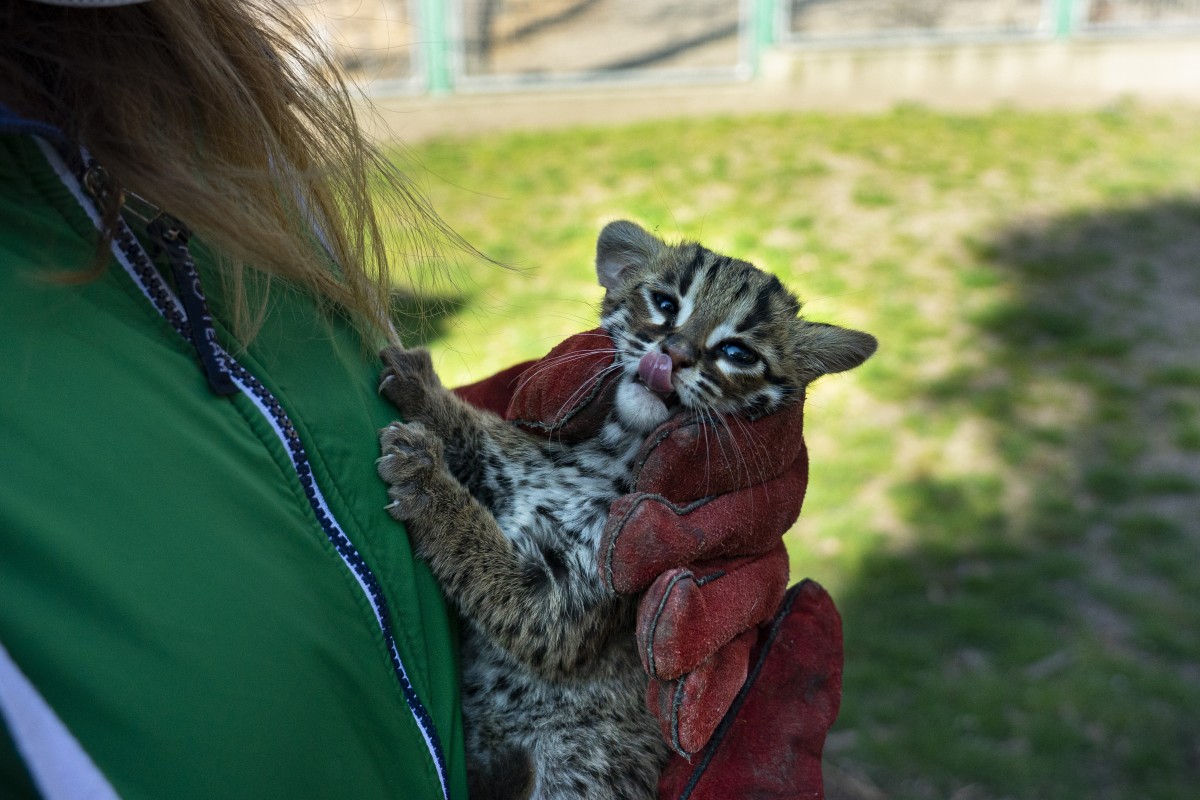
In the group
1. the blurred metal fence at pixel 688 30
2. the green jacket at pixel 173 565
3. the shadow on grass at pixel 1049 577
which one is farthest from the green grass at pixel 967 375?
the blurred metal fence at pixel 688 30

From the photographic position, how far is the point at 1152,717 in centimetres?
487

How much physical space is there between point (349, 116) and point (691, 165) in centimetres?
919

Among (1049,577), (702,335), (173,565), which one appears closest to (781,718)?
(702,335)

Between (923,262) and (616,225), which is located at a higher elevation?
(616,225)

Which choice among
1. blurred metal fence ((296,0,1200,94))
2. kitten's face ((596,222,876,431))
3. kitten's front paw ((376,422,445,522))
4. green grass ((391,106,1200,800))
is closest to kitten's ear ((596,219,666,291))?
kitten's face ((596,222,876,431))

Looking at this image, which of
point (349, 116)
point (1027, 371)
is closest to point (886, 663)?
point (1027, 371)

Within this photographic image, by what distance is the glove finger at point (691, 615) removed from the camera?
176cm

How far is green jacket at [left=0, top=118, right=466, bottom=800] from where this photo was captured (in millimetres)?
1122

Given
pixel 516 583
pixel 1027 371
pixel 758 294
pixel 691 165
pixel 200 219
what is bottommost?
pixel 1027 371

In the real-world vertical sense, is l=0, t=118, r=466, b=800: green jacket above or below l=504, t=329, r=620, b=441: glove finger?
above

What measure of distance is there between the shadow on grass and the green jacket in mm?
3444

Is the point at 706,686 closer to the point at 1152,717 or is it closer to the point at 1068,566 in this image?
the point at 1152,717

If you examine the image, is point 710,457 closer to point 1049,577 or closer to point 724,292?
point 724,292

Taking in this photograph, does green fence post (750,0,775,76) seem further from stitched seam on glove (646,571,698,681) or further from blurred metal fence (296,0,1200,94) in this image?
stitched seam on glove (646,571,698,681)
